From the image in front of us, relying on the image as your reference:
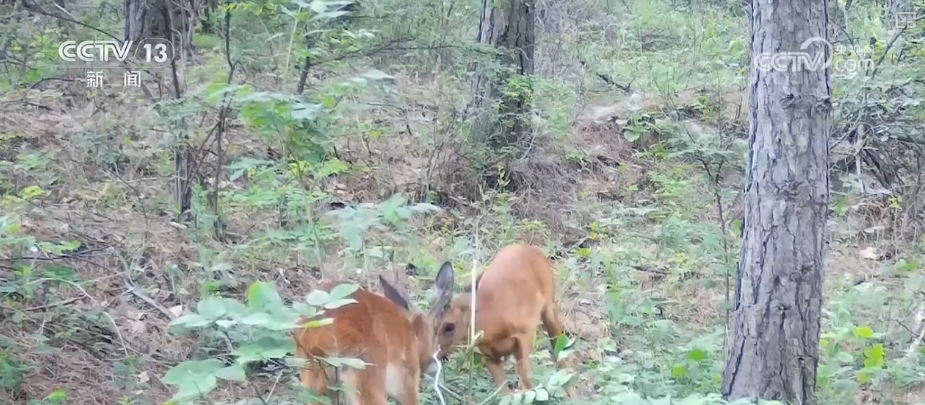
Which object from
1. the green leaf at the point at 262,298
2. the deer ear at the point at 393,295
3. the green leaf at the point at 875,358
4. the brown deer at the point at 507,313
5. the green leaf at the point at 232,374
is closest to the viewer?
the green leaf at the point at 232,374

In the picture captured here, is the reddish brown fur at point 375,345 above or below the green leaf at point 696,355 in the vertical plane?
above

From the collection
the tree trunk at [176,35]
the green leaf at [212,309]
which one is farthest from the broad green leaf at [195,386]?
the tree trunk at [176,35]

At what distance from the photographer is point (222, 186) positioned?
8.18 meters

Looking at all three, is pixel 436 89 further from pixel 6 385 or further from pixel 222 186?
pixel 6 385

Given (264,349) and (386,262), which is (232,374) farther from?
(386,262)

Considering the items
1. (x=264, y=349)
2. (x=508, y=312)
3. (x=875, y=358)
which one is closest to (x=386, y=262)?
(x=508, y=312)

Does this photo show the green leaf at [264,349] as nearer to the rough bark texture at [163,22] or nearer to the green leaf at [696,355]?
the green leaf at [696,355]

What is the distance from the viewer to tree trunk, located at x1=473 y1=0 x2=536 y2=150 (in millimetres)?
9648

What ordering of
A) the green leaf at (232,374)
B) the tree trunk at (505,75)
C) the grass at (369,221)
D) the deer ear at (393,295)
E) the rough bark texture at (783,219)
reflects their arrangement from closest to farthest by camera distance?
1. the green leaf at (232,374)
2. the rough bark texture at (783,219)
3. the deer ear at (393,295)
4. the grass at (369,221)
5. the tree trunk at (505,75)

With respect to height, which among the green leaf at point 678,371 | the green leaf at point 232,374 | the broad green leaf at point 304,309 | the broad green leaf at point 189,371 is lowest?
the green leaf at point 678,371

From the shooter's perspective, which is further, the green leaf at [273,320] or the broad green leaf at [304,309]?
the broad green leaf at [304,309]

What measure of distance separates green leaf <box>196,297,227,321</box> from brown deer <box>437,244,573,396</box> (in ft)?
8.01

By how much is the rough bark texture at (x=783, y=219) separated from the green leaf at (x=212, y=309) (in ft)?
9.16

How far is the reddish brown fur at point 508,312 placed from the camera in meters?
5.39
